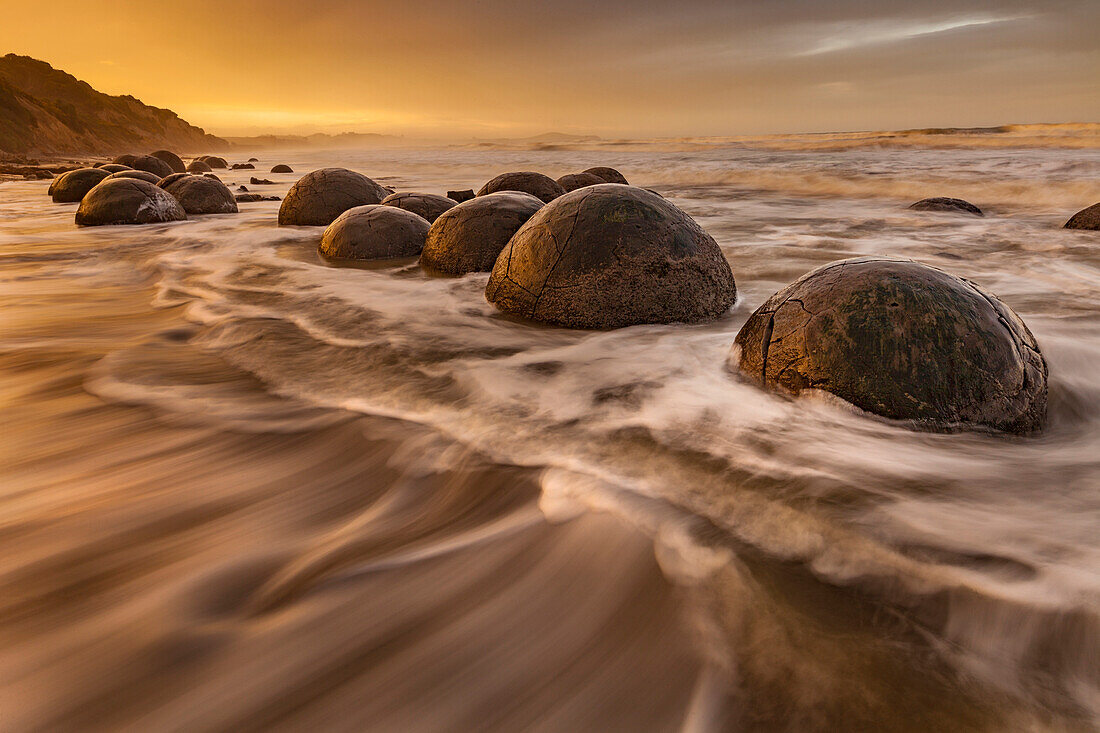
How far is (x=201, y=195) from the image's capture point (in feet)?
35.4

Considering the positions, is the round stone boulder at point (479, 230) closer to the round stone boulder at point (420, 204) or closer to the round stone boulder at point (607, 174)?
the round stone boulder at point (420, 204)

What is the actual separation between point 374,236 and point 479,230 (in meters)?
1.55

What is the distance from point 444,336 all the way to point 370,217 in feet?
10.2

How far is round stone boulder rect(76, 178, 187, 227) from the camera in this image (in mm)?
9297

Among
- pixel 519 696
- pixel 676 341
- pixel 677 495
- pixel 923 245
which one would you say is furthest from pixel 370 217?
pixel 923 245

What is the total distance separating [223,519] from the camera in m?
1.99

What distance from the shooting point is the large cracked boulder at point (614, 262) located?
12.3 ft

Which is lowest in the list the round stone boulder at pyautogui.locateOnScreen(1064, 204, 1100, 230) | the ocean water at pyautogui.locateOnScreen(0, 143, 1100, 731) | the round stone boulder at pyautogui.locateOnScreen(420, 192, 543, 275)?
the ocean water at pyautogui.locateOnScreen(0, 143, 1100, 731)

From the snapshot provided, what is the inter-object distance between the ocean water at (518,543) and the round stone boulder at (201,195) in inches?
309

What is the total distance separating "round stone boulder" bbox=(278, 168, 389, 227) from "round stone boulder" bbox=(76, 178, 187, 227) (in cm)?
247

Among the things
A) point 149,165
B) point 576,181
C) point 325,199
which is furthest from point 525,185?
point 149,165

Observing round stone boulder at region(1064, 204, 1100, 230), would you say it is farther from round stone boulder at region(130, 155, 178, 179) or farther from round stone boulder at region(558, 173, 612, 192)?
round stone boulder at region(130, 155, 178, 179)

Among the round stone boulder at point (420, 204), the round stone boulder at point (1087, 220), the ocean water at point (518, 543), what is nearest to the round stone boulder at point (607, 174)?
the round stone boulder at point (420, 204)

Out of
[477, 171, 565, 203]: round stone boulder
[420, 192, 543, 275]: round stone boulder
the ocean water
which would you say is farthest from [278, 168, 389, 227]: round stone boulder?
the ocean water
